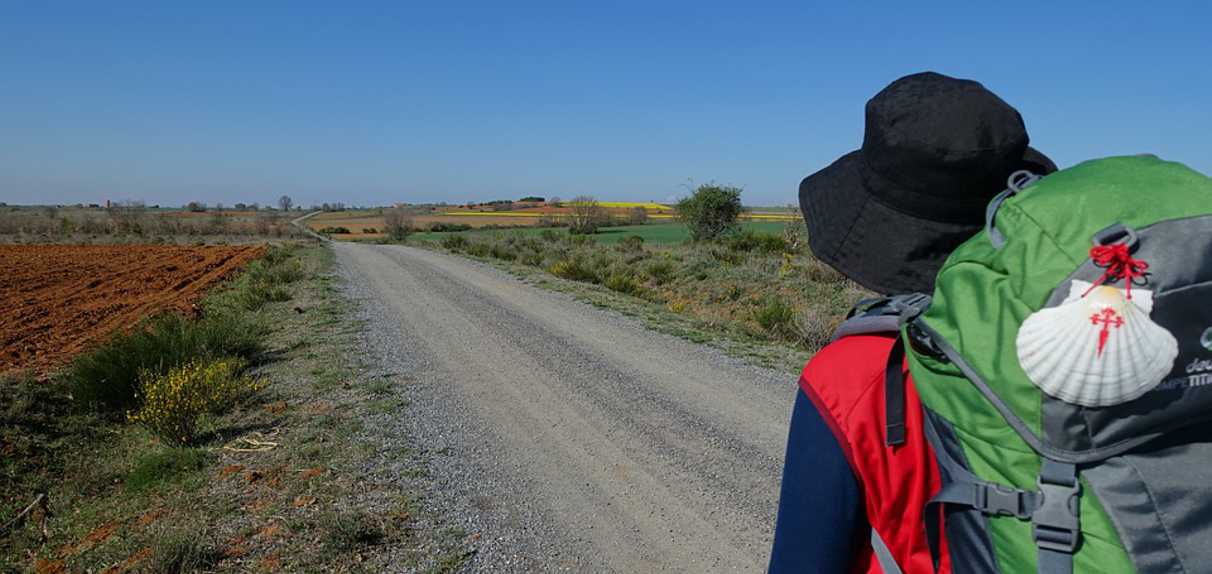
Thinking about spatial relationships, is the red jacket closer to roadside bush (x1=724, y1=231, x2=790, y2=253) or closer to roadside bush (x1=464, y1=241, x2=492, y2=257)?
roadside bush (x1=724, y1=231, x2=790, y2=253)

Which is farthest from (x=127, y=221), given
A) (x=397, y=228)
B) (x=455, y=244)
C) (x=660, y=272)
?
(x=660, y=272)

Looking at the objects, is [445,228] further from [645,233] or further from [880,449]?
[880,449]

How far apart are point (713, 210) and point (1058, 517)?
34.8 m

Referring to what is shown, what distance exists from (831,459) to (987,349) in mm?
280

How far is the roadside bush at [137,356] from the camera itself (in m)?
7.10

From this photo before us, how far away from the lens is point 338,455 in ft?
16.4

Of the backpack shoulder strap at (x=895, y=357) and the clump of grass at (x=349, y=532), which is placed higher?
the backpack shoulder strap at (x=895, y=357)

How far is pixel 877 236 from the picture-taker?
1.21m

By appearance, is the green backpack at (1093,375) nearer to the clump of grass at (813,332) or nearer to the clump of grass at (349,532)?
the clump of grass at (349,532)

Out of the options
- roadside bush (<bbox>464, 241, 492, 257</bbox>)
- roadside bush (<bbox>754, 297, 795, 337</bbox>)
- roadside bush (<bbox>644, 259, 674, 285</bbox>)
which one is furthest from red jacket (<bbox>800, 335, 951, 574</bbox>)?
roadside bush (<bbox>464, 241, 492, 257</bbox>)

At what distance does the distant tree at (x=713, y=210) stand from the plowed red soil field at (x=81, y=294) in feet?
68.3

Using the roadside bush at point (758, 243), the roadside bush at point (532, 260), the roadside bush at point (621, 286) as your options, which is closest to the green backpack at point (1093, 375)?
the roadside bush at point (621, 286)

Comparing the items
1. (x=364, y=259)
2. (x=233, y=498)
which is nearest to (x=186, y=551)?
(x=233, y=498)

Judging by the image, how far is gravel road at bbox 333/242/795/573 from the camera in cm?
379
